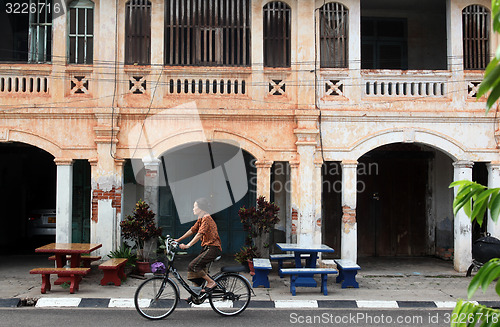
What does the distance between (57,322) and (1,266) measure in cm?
521

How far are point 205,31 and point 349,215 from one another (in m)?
5.26

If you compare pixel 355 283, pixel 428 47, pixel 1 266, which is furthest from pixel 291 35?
pixel 1 266

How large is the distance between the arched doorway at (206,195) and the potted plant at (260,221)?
3001 mm

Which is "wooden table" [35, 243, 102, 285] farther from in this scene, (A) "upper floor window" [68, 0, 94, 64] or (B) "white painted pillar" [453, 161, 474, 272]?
(B) "white painted pillar" [453, 161, 474, 272]

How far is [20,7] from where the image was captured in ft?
39.9

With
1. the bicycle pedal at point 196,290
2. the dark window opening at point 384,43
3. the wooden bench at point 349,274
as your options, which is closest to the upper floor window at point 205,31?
the dark window opening at point 384,43

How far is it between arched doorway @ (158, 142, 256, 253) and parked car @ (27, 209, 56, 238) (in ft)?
9.25

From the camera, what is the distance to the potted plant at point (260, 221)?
1076 centimetres

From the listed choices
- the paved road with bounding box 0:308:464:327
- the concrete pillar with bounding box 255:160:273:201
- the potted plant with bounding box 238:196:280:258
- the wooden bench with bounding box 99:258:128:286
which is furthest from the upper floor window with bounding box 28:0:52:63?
the paved road with bounding box 0:308:464:327

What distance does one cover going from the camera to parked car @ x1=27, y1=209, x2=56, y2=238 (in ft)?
44.3

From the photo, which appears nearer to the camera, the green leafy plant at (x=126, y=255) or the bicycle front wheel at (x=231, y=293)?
the bicycle front wheel at (x=231, y=293)

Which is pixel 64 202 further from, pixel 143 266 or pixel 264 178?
pixel 264 178

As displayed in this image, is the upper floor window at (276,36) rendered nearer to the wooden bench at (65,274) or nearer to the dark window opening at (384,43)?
the dark window opening at (384,43)

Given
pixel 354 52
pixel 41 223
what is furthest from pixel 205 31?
pixel 41 223
